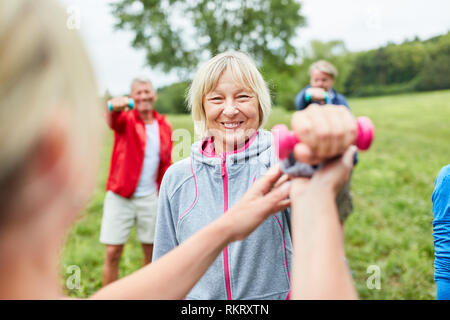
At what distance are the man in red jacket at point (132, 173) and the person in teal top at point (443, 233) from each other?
3390 millimetres

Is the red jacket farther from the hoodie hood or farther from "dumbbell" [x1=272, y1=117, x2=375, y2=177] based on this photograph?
"dumbbell" [x1=272, y1=117, x2=375, y2=177]

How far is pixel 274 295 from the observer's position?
6.07 ft

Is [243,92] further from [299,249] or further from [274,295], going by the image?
[299,249]

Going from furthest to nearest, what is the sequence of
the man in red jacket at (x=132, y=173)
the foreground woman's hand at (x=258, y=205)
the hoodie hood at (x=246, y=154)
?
the man in red jacket at (x=132, y=173), the hoodie hood at (x=246, y=154), the foreground woman's hand at (x=258, y=205)

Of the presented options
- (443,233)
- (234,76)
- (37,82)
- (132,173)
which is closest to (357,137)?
(37,82)

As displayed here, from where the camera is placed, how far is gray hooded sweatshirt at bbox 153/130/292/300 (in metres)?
1.86

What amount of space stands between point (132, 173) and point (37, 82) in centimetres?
401

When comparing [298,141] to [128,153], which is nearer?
[298,141]

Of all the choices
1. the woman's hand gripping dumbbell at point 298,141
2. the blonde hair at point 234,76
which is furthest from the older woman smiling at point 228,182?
the woman's hand gripping dumbbell at point 298,141

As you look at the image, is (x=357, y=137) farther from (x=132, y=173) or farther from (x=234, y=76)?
(x=132, y=173)

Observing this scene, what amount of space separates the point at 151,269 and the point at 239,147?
1155mm

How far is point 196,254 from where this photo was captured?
3.88ft

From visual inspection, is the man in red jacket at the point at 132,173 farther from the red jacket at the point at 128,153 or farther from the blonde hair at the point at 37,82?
the blonde hair at the point at 37,82

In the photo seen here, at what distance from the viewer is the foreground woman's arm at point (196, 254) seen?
3.67ft
